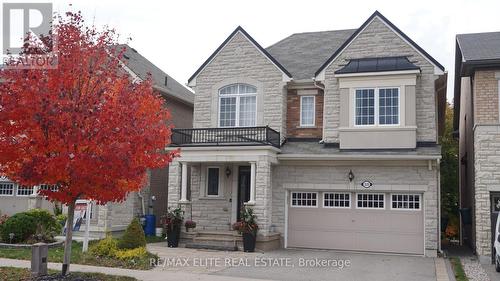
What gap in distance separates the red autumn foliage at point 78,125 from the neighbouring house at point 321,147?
8.38m

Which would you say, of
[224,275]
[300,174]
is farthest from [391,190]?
[224,275]

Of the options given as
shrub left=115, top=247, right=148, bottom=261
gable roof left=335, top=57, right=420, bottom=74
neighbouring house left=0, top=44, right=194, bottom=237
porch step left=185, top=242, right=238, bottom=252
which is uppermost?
gable roof left=335, top=57, right=420, bottom=74

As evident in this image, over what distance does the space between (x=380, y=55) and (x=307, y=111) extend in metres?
3.53

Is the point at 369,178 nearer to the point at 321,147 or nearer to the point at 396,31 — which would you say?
the point at 321,147

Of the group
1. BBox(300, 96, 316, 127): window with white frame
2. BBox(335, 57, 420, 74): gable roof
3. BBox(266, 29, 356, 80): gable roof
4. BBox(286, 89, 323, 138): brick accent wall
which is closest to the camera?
BBox(335, 57, 420, 74): gable roof

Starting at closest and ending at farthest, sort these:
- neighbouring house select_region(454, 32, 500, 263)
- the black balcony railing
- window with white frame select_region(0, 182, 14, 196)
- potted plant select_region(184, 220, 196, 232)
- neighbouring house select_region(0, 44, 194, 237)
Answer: neighbouring house select_region(454, 32, 500, 263), potted plant select_region(184, 220, 196, 232), the black balcony railing, neighbouring house select_region(0, 44, 194, 237), window with white frame select_region(0, 182, 14, 196)

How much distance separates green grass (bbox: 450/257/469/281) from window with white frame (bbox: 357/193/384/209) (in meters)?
3.02

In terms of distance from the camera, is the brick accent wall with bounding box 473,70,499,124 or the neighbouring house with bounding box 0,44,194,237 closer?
the brick accent wall with bounding box 473,70,499,124

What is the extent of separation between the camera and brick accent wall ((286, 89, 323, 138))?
813 inches

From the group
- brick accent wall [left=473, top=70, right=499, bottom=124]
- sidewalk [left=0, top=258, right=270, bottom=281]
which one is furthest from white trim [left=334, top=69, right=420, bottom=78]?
sidewalk [left=0, top=258, right=270, bottom=281]

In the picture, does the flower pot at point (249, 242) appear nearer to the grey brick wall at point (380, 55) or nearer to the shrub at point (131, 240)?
the shrub at point (131, 240)

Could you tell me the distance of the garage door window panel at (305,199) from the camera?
19891 millimetres

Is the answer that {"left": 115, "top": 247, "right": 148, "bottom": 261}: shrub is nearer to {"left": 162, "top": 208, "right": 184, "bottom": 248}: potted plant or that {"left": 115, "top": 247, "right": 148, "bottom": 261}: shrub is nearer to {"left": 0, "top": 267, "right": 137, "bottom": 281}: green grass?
{"left": 0, "top": 267, "right": 137, "bottom": 281}: green grass

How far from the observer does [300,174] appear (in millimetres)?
20031
